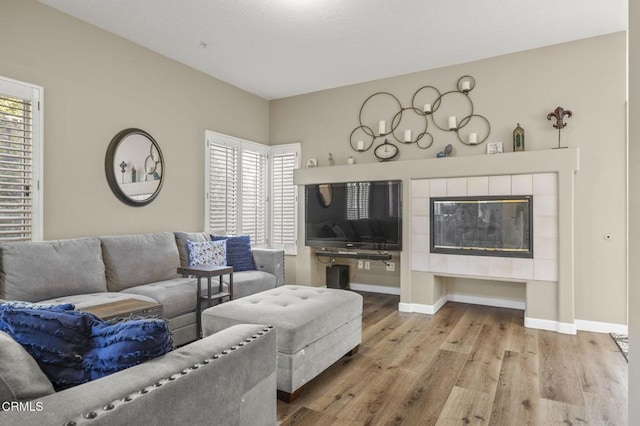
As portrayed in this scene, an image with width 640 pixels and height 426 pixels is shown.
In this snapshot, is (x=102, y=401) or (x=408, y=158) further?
(x=408, y=158)

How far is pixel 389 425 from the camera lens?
2002mm

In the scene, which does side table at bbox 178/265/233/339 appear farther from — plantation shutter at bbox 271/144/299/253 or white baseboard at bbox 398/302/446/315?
plantation shutter at bbox 271/144/299/253

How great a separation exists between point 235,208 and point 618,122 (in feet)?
14.3

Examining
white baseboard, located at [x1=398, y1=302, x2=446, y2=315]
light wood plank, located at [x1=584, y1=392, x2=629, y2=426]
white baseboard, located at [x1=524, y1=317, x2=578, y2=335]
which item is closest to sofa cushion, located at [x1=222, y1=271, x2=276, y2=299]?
white baseboard, located at [x1=398, y1=302, x2=446, y2=315]

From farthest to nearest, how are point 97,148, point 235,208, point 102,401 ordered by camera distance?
point 235,208, point 97,148, point 102,401

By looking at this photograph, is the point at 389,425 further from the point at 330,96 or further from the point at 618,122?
the point at 330,96

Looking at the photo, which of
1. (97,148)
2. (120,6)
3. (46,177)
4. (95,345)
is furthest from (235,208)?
(95,345)

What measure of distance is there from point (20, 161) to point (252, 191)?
281 centimetres

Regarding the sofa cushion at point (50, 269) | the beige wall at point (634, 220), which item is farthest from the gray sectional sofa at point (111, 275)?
the beige wall at point (634, 220)

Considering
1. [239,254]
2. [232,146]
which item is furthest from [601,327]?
[232,146]

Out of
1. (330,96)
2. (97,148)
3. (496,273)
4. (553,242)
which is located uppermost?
(330,96)

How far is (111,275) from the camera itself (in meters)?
3.21

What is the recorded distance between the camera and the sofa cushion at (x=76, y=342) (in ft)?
3.38

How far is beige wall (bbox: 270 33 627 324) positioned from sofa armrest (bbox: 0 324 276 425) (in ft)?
12.0
